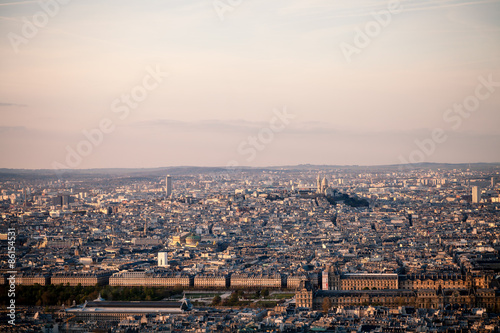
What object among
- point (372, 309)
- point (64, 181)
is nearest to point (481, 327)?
point (372, 309)

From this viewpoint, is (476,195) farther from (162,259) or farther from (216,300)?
(216,300)

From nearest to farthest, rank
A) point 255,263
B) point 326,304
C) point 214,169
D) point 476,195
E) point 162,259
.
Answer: point 326,304
point 255,263
point 162,259
point 476,195
point 214,169

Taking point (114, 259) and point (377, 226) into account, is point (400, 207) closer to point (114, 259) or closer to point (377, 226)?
point (377, 226)

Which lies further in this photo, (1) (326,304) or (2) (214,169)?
(2) (214,169)

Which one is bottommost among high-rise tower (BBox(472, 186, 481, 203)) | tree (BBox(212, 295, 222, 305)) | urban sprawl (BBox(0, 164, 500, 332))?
tree (BBox(212, 295, 222, 305))

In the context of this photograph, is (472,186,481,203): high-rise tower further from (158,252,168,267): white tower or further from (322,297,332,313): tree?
(322,297,332,313): tree

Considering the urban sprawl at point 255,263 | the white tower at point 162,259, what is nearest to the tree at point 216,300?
the urban sprawl at point 255,263

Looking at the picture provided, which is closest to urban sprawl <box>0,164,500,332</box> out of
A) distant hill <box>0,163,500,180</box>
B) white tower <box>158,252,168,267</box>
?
white tower <box>158,252,168,267</box>

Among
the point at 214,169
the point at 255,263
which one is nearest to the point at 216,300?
the point at 255,263

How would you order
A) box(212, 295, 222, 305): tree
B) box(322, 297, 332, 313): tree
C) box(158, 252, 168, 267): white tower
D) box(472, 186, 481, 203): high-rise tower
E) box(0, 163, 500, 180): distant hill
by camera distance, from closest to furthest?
1. box(322, 297, 332, 313): tree
2. box(212, 295, 222, 305): tree
3. box(158, 252, 168, 267): white tower
4. box(472, 186, 481, 203): high-rise tower
5. box(0, 163, 500, 180): distant hill

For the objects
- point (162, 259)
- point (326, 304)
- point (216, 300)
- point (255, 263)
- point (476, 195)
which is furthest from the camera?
point (476, 195)

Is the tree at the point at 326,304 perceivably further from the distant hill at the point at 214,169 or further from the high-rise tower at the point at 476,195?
the distant hill at the point at 214,169
